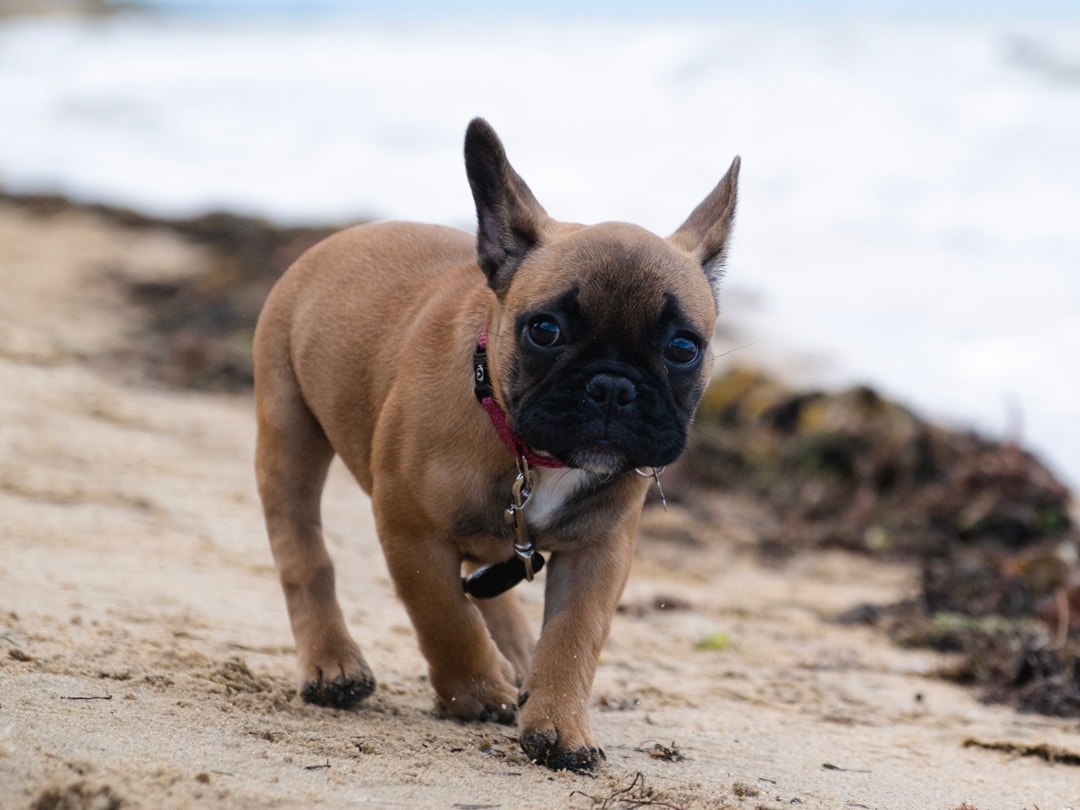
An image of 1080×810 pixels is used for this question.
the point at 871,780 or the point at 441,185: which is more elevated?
the point at 441,185

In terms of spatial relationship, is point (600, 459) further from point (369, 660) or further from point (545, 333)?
point (369, 660)

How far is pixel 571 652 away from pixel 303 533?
1.42 metres

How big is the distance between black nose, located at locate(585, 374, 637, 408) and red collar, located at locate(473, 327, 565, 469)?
0.28 metres

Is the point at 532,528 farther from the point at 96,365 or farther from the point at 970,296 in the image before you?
the point at 970,296

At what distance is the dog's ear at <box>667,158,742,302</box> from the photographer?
488 centimetres

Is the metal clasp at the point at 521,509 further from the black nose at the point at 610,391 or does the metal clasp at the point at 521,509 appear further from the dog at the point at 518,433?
the black nose at the point at 610,391

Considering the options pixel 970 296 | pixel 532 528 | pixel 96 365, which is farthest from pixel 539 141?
pixel 532 528

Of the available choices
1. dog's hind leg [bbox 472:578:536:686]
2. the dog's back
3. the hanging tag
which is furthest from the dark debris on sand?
the dog's back

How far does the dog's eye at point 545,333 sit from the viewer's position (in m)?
4.17

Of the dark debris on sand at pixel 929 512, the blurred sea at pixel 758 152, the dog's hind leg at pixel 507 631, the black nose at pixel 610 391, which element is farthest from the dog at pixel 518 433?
the blurred sea at pixel 758 152

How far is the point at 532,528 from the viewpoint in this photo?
4.32m

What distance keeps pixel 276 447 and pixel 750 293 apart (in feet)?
39.8

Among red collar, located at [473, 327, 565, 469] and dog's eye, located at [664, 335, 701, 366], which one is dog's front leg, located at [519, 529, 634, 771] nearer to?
red collar, located at [473, 327, 565, 469]

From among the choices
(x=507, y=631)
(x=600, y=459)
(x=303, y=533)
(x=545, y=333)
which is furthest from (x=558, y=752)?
(x=303, y=533)
